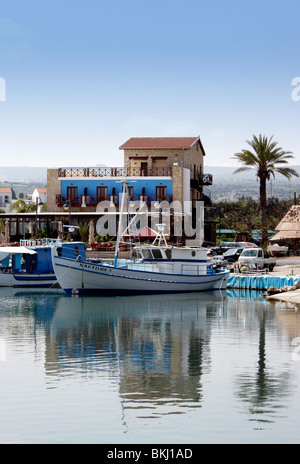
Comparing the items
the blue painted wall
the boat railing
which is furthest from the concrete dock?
the boat railing

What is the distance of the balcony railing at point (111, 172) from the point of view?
6638cm

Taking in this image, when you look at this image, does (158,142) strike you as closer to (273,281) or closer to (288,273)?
(288,273)

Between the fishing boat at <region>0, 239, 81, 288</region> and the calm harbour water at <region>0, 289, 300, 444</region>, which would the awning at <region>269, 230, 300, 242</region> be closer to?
the fishing boat at <region>0, 239, 81, 288</region>

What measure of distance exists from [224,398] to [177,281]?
26347 mm

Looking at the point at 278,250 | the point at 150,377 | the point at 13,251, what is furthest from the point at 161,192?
the point at 150,377

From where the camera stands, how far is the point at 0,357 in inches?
821

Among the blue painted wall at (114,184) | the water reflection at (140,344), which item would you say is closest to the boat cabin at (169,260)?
the water reflection at (140,344)

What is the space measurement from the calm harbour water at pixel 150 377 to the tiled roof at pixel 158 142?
37.3m

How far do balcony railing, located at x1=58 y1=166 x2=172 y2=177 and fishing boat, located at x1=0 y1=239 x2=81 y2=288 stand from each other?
19605mm

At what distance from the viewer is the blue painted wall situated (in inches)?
2562

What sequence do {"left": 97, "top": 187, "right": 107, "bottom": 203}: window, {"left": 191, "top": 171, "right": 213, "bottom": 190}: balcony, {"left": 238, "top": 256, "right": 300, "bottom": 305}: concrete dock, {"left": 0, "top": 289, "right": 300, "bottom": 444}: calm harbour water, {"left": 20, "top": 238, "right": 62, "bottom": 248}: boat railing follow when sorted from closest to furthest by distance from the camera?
1. {"left": 0, "top": 289, "right": 300, "bottom": 444}: calm harbour water
2. {"left": 238, "top": 256, "right": 300, "bottom": 305}: concrete dock
3. {"left": 20, "top": 238, "right": 62, "bottom": 248}: boat railing
4. {"left": 97, "top": 187, "right": 107, "bottom": 203}: window
5. {"left": 191, "top": 171, "right": 213, "bottom": 190}: balcony

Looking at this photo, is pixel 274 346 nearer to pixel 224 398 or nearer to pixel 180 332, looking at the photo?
pixel 180 332

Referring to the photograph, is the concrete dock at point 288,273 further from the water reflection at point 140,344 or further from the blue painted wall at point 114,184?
the blue painted wall at point 114,184

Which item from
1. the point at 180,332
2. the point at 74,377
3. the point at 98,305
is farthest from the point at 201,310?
the point at 74,377
